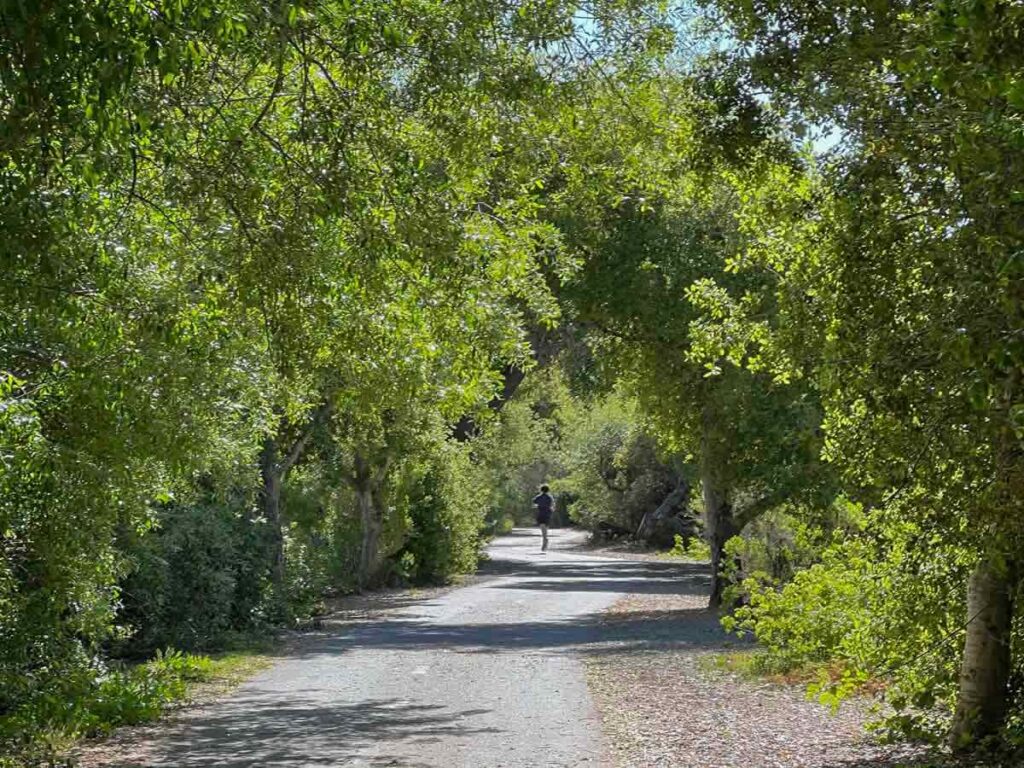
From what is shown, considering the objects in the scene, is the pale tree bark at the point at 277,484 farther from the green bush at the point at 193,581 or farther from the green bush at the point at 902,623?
the green bush at the point at 902,623

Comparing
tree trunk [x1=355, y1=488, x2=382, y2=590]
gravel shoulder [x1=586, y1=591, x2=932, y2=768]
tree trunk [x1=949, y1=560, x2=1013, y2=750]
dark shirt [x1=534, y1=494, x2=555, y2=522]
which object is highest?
dark shirt [x1=534, y1=494, x2=555, y2=522]

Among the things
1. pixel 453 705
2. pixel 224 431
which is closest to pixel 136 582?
pixel 224 431

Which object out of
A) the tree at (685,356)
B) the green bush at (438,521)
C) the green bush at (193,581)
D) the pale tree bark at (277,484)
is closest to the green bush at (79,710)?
the green bush at (193,581)

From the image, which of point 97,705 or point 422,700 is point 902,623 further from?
point 97,705

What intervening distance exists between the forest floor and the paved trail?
24mm

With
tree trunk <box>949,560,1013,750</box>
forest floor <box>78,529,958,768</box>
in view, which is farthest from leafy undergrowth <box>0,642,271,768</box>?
tree trunk <box>949,560,1013,750</box>

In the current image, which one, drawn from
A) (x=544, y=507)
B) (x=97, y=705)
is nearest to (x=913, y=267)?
(x=97, y=705)

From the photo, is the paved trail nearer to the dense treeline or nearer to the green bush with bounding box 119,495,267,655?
the green bush with bounding box 119,495,267,655

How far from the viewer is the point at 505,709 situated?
12.0 meters

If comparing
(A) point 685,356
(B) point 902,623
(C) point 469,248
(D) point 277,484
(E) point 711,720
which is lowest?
(E) point 711,720

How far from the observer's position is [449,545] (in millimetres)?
31969

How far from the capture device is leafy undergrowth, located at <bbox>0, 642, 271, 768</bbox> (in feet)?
33.9

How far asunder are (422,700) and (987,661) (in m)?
5.63

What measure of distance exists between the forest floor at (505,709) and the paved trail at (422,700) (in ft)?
0.08
